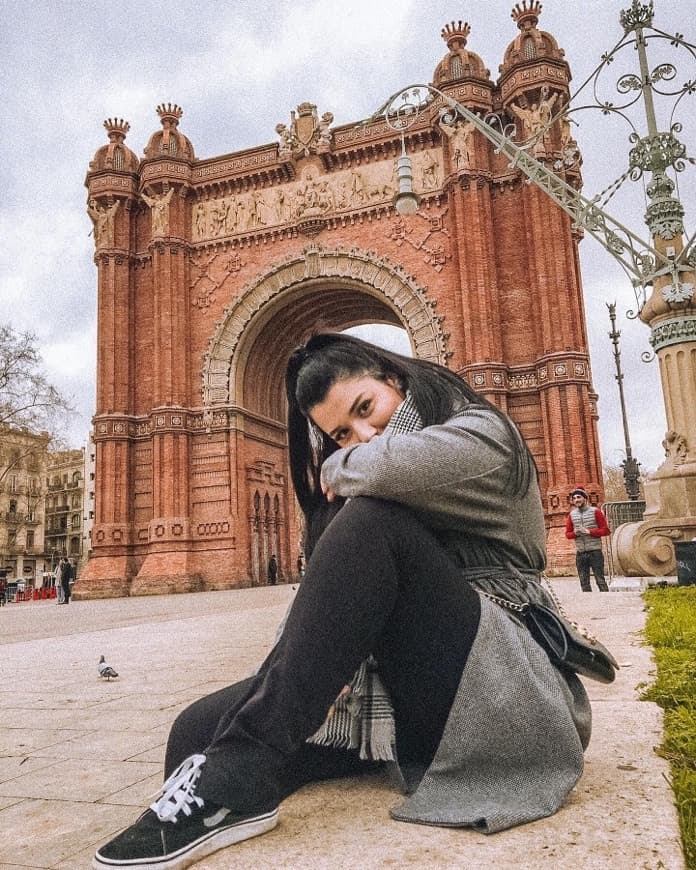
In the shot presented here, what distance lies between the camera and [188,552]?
22828mm

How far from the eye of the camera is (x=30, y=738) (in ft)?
10.5

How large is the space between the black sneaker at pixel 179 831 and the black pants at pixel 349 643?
3 cm

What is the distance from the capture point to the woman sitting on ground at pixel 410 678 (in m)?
1.63

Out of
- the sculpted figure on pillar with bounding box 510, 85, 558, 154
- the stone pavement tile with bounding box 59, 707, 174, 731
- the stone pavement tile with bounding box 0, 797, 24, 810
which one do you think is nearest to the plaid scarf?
the stone pavement tile with bounding box 0, 797, 24, 810

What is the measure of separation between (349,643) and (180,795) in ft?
1.61

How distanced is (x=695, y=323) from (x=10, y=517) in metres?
54.2

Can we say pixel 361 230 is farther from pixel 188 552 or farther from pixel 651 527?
pixel 651 527

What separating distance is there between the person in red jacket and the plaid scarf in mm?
9993

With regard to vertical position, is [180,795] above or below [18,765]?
above

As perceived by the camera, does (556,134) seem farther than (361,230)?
No

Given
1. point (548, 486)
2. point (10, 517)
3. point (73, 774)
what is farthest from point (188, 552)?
point (10, 517)

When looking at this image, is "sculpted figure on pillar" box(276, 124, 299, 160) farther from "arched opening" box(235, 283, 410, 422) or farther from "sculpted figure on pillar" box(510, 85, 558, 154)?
"sculpted figure on pillar" box(510, 85, 558, 154)

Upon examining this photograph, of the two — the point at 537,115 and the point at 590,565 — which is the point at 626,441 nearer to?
the point at 537,115

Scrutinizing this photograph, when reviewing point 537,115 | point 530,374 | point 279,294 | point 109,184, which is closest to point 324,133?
point 279,294
